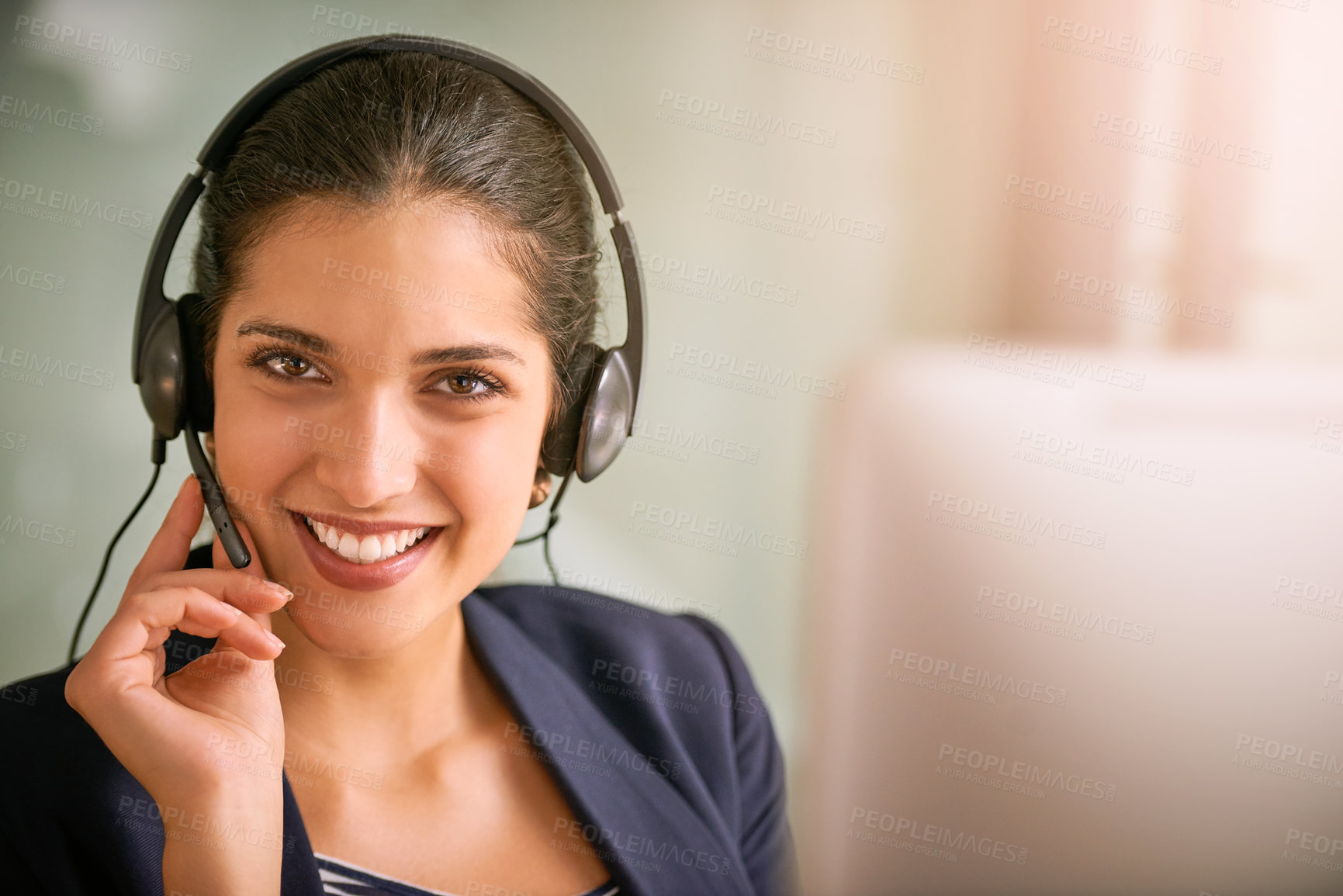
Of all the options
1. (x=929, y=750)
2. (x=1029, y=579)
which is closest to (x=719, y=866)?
(x=929, y=750)

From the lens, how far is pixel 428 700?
92 cm

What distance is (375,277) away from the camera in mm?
712

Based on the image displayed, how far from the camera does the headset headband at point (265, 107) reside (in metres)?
0.77

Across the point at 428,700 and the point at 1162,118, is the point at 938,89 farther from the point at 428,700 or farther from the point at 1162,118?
the point at 428,700
